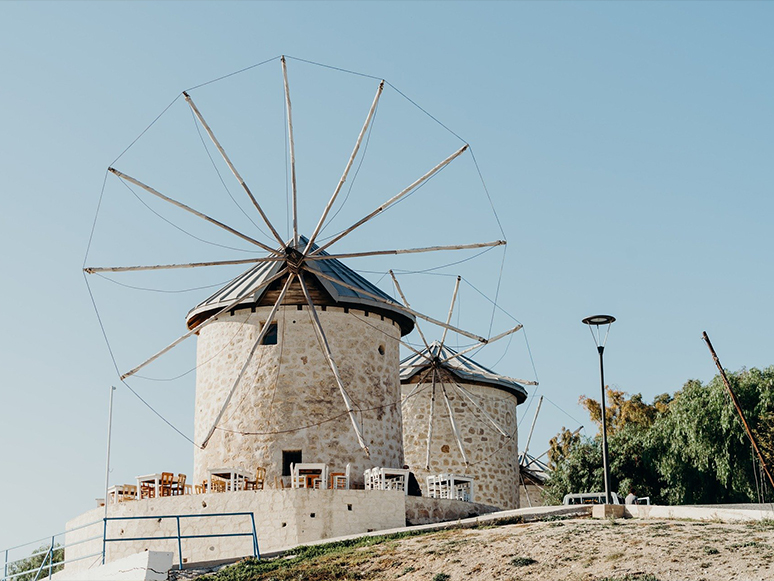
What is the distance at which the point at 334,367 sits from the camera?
21312 millimetres

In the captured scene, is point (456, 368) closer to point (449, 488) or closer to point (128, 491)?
point (449, 488)

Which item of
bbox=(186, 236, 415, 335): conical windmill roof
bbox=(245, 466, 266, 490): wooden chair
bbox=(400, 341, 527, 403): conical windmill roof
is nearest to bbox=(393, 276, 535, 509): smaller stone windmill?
bbox=(400, 341, 527, 403): conical windmill roof

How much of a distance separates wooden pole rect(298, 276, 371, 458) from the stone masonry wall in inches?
269

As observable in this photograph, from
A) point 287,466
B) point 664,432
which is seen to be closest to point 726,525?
point 287,466

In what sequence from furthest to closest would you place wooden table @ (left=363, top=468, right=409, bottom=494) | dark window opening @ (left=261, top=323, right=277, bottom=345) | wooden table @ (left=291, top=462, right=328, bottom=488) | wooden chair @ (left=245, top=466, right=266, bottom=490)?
dark window opening @ (left=261, top=323, right=277, bottom=345) < wooden chair @ (left=245, top=466, right=266, bottom=490) < wooden table @ (left=363, top=468, right=409, bottom=494) < wooden table @ (left=291, top=462, right=328, bottom=488)

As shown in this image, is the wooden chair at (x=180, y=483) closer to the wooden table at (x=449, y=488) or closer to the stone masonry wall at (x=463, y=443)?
the wooden table at (x=449, y=488)

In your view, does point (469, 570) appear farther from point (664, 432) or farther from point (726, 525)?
point (664, 432)

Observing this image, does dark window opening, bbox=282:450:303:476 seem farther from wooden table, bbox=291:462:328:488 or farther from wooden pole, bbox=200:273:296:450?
wooden pole, bbox=200:273:296:450

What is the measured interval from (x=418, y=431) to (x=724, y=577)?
17.3 metres

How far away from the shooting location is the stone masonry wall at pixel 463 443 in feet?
94.7

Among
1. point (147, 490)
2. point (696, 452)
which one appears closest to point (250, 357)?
point (147, 490)

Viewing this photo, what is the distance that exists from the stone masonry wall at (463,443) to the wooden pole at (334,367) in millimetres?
6827

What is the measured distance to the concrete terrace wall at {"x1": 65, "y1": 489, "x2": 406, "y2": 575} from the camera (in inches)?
742

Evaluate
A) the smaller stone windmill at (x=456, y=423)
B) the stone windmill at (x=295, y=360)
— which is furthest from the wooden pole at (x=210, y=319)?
the smaller stone windmill at (x=456, y=423)
